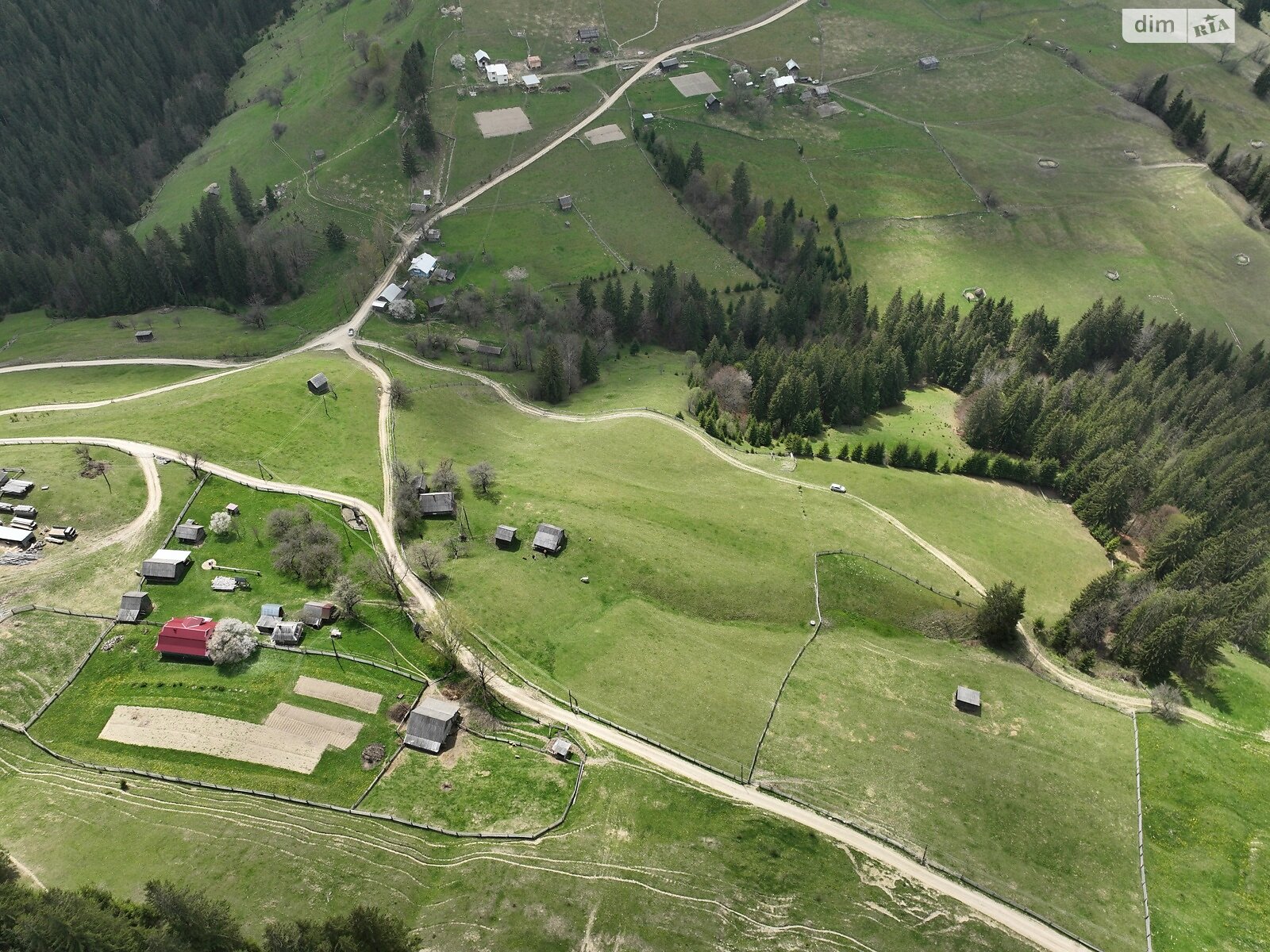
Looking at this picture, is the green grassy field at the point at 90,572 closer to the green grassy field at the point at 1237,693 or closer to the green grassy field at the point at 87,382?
the green grassy field at the point at 87,382

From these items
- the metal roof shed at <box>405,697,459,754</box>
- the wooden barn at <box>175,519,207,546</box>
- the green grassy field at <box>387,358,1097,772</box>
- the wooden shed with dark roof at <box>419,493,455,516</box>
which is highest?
the wooden barn at <box>175,519,207,546</box>

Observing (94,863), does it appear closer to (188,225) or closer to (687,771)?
(687,771)

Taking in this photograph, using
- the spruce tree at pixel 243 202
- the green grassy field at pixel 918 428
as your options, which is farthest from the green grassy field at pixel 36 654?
the spruce tree at pixel 243 202

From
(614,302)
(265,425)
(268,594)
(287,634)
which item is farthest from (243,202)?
(287,634)

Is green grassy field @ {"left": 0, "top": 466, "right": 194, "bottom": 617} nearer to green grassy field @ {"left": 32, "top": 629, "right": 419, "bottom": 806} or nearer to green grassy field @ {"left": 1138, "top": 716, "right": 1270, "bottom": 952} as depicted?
green grassy field @ {"left": 32, "top": 629, "right": 419, "bottom": 806}

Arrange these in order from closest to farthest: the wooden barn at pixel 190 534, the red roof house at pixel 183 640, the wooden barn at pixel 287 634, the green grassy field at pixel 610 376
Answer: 1. the red roof house at pixel 183 640
2. the wooden barn at pixel 287 634
3. the wooden barn at pixel 190 534
4. the green grassy field at pixel 610 376

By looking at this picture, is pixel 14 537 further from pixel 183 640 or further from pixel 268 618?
pixel 268 618

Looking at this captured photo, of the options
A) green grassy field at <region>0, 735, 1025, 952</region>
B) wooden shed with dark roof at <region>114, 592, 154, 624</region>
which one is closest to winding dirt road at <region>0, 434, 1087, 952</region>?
green grassy field at <region>0, 735, 1025, 952</region>
